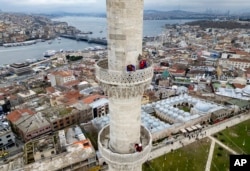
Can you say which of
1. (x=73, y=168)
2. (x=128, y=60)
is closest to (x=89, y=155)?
(x=73, y=168)

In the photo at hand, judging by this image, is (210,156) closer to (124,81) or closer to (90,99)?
(90,99)

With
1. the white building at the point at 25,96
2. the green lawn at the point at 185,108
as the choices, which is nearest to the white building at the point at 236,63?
the green lawn at the point at 185,108

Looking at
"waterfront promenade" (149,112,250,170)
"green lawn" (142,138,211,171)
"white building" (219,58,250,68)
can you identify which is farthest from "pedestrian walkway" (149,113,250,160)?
"white building" (219,58,250,68)

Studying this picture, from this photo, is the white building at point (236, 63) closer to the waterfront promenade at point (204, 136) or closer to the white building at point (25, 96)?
the waterfront promenade at point (204, 136)

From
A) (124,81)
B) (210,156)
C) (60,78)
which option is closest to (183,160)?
(210,156)

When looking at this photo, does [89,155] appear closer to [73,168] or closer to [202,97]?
[73,168]

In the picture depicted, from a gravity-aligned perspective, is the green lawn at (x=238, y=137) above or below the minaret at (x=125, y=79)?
below

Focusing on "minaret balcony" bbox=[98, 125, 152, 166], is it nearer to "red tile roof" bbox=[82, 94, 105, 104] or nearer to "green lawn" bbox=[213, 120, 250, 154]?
"green lawn" bbox=[213, 120, 250, 154]
